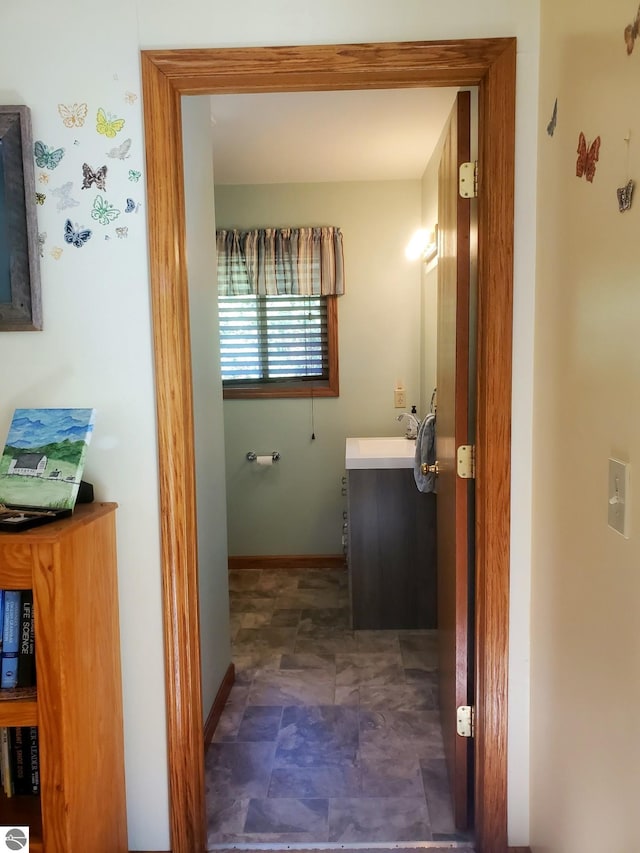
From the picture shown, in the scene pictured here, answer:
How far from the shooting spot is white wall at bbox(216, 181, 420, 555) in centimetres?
403

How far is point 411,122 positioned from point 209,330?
1.52 meters

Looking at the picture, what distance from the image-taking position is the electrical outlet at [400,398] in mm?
4129

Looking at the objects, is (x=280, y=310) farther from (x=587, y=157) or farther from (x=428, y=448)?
(x=587, y=157)

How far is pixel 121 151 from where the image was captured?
156 cm

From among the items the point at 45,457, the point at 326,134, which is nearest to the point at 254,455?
the point at 326,134

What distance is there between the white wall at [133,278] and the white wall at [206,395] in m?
0.48

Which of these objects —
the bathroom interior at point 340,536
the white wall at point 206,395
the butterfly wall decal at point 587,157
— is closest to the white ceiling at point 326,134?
the bathroom interior at point 340,536

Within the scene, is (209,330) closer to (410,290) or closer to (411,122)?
(411,122)

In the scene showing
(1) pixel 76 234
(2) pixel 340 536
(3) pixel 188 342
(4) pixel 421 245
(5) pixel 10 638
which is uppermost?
(4) pixel 421 245

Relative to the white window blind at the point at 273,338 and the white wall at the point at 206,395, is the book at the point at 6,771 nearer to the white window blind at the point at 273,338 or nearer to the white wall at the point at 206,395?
the white wall at the point at 206,395

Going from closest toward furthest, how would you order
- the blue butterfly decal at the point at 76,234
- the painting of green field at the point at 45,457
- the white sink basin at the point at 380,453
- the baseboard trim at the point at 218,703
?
the painting of green field at the point at 45,457
the blue butterfly decal at the point at 76,234
the baseboard trim at the point at 218,703
the white sink basin at the point at 380,453

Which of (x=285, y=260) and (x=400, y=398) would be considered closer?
(x=285, y=260)

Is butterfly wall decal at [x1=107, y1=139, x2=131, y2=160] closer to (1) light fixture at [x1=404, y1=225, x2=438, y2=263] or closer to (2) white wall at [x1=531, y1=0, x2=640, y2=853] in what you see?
(2) white wall at [x1=531, y1=0, x2=640, y2=853]

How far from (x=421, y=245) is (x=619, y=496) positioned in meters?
3.09
